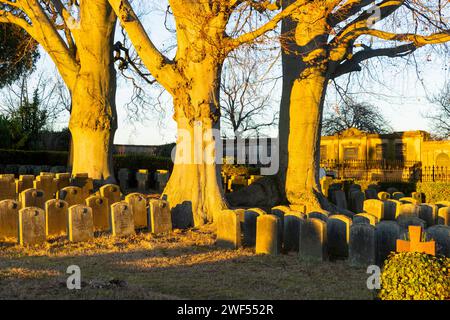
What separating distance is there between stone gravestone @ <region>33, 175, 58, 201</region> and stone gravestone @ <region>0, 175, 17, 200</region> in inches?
29.2

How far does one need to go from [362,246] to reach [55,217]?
541 cm

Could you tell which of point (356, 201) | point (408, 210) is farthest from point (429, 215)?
point (356, 201)

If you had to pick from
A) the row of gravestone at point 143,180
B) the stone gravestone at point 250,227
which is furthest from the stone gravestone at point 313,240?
the row of gravestone at point 143,180

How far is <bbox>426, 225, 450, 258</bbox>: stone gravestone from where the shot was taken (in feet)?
25.7

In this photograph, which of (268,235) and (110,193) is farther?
(110,193)

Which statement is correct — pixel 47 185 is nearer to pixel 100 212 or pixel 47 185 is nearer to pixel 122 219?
pixel 100 212

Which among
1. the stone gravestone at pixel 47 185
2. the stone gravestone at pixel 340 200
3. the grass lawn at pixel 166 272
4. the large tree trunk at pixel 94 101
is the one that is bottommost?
the grass lawn at pixel 166 272

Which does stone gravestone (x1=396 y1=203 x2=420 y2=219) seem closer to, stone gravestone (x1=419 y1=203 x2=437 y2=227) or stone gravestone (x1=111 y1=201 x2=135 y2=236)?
stone gravestone (x1=419 y1=203 x2=437 y2=227)

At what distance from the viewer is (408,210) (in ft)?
35.9

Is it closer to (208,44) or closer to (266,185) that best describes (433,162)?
(266,185)

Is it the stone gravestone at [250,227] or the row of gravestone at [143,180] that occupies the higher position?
the row of gravestone at [143,180]

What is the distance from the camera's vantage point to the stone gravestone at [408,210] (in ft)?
35.6

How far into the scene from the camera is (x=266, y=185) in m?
15.3

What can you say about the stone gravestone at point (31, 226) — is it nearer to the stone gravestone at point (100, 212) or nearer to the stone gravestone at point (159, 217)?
the stone gravestone at point (100, 212)
